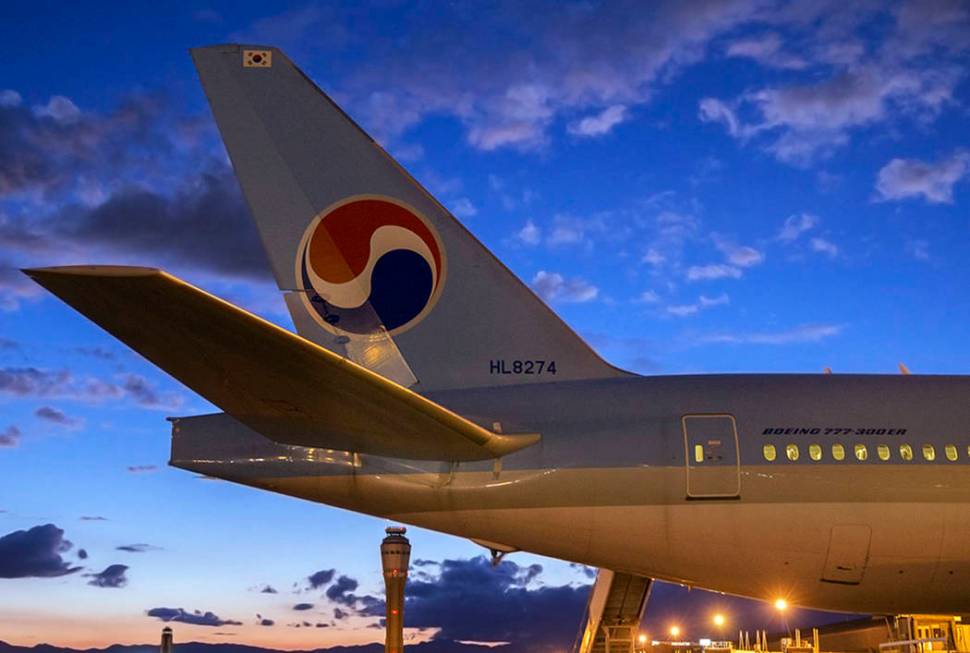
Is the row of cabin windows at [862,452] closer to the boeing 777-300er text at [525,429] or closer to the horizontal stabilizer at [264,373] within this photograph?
the boeing 777-300er text at [525,429]

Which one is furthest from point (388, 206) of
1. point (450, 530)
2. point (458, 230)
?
point (450, 530)

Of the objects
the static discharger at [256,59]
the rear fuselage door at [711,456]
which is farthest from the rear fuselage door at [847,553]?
the static discharger at [256,59]

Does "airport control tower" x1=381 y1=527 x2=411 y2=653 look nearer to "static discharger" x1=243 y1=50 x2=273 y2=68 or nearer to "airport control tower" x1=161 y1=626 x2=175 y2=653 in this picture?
"airport control tower" x1=161 y1=626 x2=175 y2=653

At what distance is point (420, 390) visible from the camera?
38.7ft

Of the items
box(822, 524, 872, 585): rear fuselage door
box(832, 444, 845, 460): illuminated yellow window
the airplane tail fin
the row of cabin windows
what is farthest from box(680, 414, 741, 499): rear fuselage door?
the airplane tail fin

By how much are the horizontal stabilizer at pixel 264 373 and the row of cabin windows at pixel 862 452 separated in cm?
280

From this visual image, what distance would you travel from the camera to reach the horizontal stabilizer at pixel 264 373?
6.88m

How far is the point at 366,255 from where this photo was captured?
12.0 m

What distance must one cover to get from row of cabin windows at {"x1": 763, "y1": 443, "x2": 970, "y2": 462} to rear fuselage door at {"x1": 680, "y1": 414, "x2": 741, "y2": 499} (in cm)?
43

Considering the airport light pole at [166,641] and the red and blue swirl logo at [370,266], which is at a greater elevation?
the red and blue swirl logo at [370,266]

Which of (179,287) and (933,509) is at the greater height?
(179,287)

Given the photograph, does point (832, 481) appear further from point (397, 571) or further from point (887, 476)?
point (397, 571)

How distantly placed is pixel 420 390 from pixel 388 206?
2.36 meters

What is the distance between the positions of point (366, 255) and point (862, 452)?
6332mm
